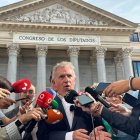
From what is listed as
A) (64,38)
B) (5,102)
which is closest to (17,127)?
(5,102)

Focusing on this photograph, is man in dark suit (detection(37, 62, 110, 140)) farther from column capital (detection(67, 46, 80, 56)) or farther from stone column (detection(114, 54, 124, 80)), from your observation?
stone column (detection(114, 54, 124, 80))

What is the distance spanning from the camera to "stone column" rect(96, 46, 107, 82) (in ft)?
85.1

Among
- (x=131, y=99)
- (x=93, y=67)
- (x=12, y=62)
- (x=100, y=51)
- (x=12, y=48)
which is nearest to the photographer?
(x=131, y=99)

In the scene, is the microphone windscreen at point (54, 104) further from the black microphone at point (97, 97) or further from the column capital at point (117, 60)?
the column capital at point (117, 60)

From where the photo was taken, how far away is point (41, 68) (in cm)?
2525

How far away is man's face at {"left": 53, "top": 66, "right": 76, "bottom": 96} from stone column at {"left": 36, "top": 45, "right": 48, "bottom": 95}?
19.8 meters

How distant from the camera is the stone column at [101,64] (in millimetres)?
25938

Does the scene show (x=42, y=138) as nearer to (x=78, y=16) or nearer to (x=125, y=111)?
(x=125, y=111)

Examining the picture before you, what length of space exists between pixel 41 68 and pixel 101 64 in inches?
223

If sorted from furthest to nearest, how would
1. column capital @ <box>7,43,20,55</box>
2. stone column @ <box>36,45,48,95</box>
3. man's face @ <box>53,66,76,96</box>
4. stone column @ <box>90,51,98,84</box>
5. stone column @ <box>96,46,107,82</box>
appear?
stone column @ <box>90,51,98,84</box>
stone column @ <box>96,46,107,82</box>
column capital @ <box>7,43,20,55</box>
stone column @ <box>36,45,48,95</box>
man's face @ <box>53,66,76,96</box>

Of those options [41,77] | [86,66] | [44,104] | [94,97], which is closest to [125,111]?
[94,97]

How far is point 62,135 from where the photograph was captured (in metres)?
3.65

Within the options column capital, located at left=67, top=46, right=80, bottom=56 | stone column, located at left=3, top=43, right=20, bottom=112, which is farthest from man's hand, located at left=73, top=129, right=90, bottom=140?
column capital, located at left=67, top=46, right=80, bottom=56

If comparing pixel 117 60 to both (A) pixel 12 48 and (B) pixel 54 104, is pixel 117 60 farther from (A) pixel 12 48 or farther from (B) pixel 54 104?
(B) pixel 54 104
